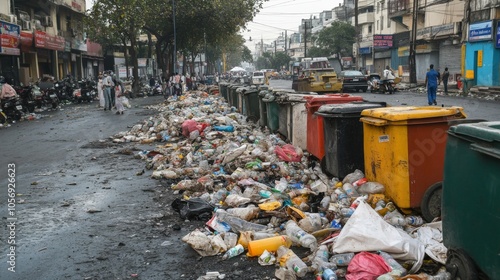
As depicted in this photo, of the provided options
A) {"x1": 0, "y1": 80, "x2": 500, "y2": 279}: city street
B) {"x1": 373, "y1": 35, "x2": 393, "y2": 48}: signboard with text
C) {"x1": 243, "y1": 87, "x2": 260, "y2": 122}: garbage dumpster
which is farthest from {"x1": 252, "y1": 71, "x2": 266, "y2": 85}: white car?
{"x1": 0, "y1": 80, "x2": 500, "y2": 279}: city street

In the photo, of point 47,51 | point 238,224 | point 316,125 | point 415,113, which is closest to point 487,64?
point 316,125

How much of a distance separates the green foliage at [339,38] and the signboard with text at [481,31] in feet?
119

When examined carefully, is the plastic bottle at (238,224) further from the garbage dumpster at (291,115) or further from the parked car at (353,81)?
the parked car at (353,81)

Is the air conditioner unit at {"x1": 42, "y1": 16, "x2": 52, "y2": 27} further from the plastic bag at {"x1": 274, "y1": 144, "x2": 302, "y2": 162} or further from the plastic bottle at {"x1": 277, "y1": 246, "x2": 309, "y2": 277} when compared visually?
the plastic bottle at {"x1": 277, "y1": 246, "x2": 309, "y2": 277}

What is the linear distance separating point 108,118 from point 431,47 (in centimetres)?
2929

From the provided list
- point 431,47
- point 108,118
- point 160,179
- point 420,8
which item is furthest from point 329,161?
point 420,8

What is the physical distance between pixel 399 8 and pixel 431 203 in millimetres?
49009

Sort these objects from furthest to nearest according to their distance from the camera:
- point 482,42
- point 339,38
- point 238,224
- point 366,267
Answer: point 339,38 < point 482,42 < point 238,224 < point 366,267

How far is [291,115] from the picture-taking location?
31.7 ft

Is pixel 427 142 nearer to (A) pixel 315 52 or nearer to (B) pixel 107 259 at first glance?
(B) pixel 107 259

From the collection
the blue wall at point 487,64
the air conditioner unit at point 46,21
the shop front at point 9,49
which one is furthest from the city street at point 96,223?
the air conditioner unit at point 46,21

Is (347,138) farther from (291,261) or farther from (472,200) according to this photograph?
(472,200)

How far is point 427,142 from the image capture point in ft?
16.7

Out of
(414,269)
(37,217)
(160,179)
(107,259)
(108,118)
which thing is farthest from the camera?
(108,118)
